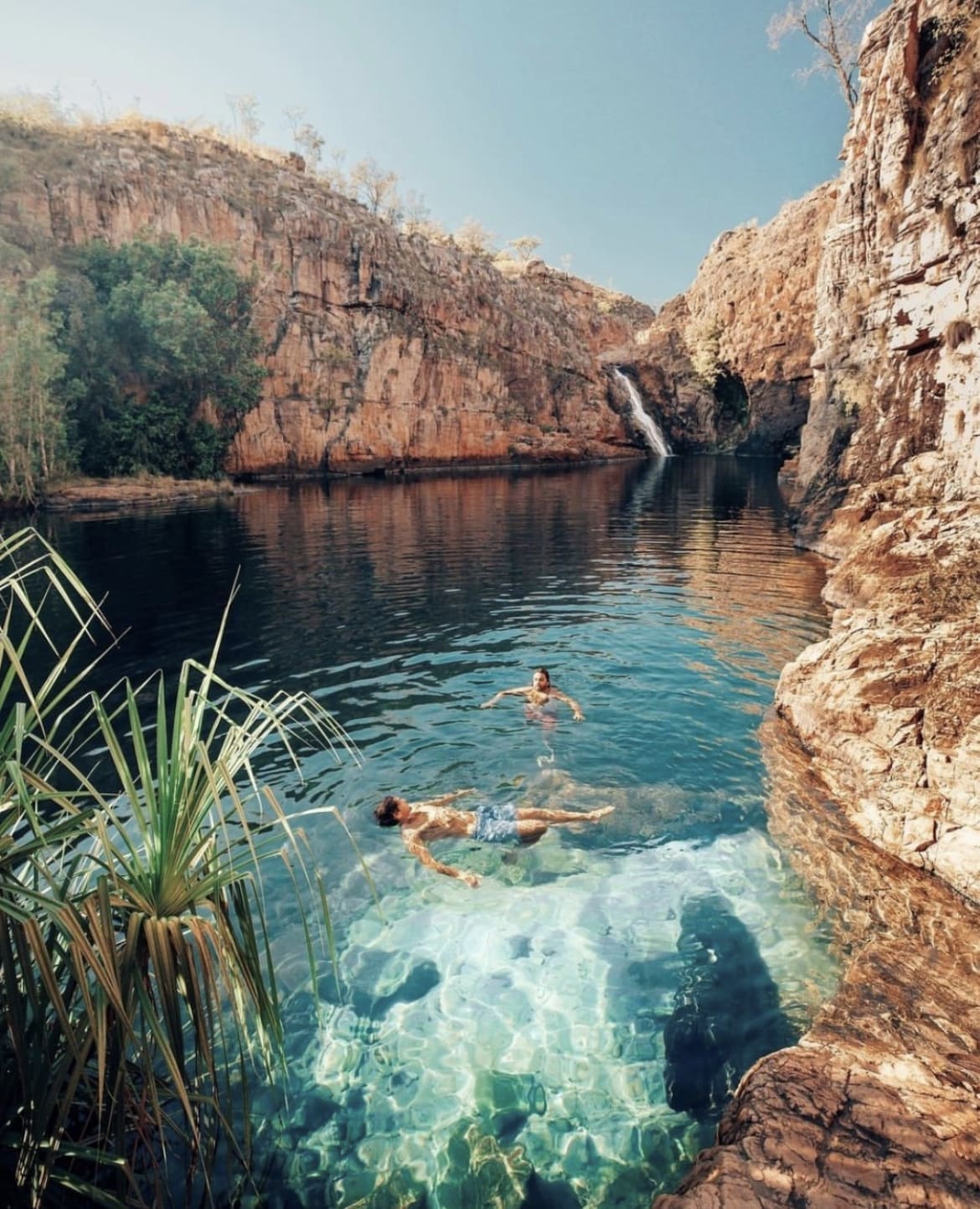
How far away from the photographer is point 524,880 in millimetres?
6109

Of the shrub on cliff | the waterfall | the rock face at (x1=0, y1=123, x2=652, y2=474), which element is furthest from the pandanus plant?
the waterfall

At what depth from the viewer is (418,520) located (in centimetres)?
2869

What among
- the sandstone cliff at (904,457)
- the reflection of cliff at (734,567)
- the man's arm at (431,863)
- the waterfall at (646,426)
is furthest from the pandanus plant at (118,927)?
the waterfall at (646,426)

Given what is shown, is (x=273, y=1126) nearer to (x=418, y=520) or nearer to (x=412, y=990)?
(x=412, y=990)

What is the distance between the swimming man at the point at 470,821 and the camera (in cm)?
664

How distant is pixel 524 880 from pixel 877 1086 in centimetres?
324

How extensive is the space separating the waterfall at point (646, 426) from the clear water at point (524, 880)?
57.5m

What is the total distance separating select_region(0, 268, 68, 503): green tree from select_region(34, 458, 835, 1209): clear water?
634 inches

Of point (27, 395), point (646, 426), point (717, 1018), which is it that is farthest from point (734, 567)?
point (646, 426)

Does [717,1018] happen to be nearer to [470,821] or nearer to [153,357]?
[470,821]

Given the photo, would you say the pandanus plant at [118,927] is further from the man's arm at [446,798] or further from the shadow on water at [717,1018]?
the man's arm at [446,798]

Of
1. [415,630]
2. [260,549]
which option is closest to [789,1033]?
[415,630]

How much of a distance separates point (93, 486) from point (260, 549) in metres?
18.5

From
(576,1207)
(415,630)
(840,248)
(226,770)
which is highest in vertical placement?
(840,248)
